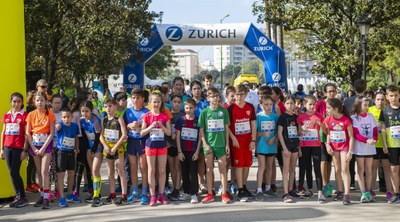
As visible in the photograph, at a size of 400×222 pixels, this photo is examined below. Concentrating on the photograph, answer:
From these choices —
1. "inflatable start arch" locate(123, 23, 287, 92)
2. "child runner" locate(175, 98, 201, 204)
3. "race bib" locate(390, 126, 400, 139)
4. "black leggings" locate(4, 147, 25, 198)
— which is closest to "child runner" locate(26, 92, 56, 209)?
"black leggings" locate(4, 147, 25, 198)

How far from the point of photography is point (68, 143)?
8.80 meters

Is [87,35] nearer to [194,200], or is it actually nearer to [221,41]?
[221,41]

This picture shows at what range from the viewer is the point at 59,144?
28.9 feet

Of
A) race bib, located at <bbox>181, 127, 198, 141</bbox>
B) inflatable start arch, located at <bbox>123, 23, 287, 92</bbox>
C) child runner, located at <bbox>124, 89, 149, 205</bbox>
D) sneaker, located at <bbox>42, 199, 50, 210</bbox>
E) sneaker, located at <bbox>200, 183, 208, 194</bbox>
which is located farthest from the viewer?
inflatable start arch, located at <bbox>123, 23, 287, 92</bbox>

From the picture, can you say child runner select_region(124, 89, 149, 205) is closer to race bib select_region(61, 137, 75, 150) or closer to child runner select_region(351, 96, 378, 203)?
race bib select_region(61, 137, 75, 150)

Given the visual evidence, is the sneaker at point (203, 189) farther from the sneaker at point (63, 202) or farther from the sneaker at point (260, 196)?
the sneaker at point (63, 202)

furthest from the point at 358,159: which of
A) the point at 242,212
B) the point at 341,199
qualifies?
the point at 242,212

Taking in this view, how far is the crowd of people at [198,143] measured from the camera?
8.62 m

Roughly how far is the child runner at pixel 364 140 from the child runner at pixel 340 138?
15cm

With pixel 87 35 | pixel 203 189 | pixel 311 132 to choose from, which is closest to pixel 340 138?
pixel 311 132

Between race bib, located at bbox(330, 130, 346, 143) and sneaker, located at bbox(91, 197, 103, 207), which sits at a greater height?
race bib, located at bbox(330, 130, 346, 143)

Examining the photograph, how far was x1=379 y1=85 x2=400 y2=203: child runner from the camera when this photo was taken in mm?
8570

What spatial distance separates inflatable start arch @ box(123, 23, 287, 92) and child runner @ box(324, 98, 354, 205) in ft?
33.8

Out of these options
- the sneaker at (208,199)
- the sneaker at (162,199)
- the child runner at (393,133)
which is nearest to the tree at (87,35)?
the sneaker at (162,199)
